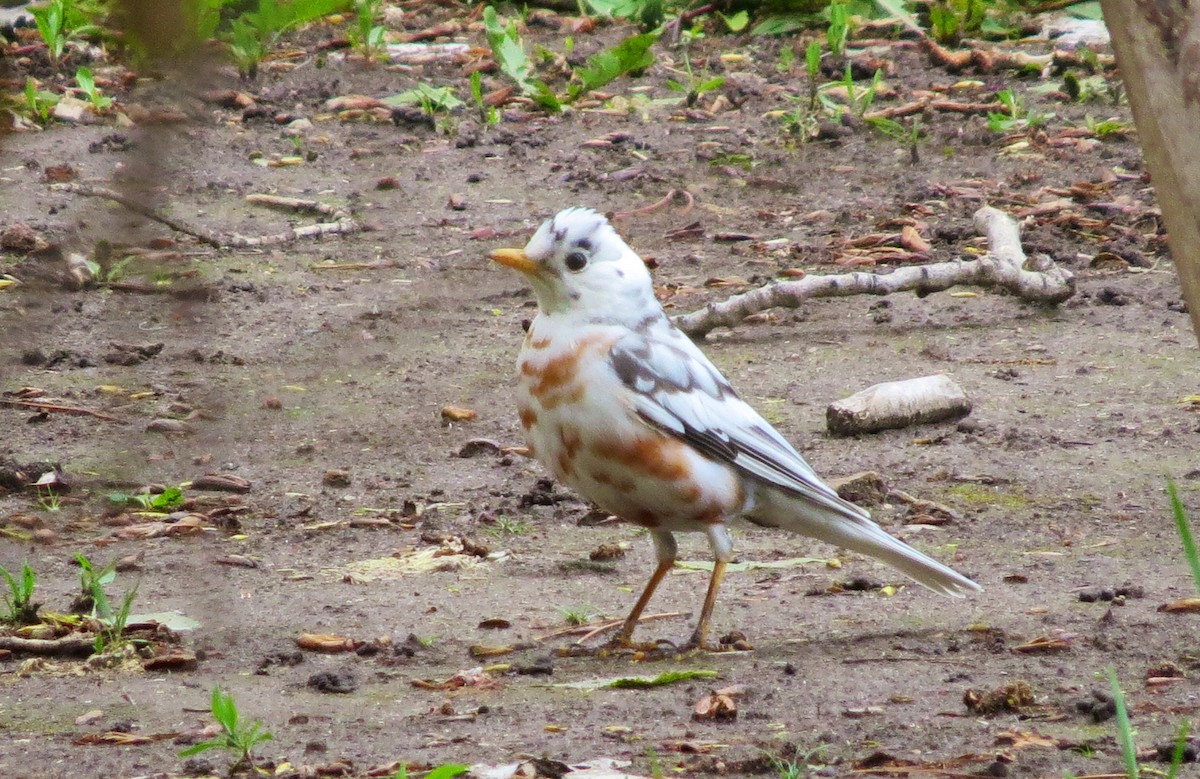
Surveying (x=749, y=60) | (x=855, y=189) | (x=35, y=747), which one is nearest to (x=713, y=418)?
(x=35, y=747)

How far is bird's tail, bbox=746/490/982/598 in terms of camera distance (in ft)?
15.6

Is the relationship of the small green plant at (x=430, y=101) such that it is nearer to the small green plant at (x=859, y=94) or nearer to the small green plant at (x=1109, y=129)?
the small green plant at (x=859, y=94)

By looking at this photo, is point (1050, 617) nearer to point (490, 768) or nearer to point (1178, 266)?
point (490, 768)

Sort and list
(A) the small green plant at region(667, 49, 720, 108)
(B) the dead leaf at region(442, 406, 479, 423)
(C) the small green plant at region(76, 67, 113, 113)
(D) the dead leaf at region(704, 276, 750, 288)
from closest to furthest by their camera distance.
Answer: (B) the dead leaf at region(442, 406, 479, 423)
(D) the dead leaf at region(704, 276, 750, 288)
(C) the small green plant at region(76, 67, 113, 113)
(A) the small green plant at region(667, 49, 720, 108)

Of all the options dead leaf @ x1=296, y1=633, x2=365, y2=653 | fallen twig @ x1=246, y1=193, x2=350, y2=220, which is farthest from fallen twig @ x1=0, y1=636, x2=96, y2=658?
fallen twig @ x1=246, y1=193, x2=350, y2=220

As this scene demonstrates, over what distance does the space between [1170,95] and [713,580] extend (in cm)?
255

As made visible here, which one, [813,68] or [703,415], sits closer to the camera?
[703,415]

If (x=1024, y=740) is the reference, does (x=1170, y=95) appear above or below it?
above

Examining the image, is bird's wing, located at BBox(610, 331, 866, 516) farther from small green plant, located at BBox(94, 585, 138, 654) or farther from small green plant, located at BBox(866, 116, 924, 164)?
small green plant, located at BBox(866, 116, 924, 164)

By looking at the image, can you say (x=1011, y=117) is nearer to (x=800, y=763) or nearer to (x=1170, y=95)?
(x=800, y=763)

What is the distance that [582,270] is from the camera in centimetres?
492

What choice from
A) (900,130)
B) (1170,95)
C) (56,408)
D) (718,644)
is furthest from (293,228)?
(1170,95)

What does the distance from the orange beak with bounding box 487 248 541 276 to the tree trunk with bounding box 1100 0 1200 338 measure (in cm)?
234

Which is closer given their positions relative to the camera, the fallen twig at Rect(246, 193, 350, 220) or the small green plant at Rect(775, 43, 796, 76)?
the fallen twig at Rect(246, 193, 350, 220)
